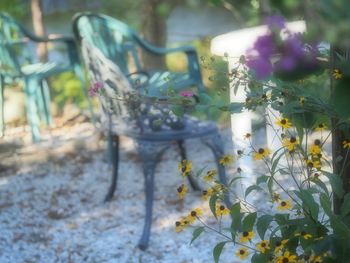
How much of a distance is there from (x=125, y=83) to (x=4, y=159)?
1740 mm

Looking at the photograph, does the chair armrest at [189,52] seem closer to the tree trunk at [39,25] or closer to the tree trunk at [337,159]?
the tree trunk at [39,25]

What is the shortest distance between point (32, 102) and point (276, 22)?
352cm

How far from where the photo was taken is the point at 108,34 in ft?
12.1

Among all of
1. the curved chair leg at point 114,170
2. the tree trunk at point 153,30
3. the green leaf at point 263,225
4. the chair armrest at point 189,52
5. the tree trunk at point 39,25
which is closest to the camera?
the green leaf at point 263,225

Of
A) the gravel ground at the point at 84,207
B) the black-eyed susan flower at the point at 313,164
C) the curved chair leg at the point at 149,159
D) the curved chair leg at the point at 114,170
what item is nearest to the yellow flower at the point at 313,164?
the black-eyed susan flower at the point at 313,164

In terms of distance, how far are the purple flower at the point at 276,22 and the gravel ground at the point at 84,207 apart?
164cm

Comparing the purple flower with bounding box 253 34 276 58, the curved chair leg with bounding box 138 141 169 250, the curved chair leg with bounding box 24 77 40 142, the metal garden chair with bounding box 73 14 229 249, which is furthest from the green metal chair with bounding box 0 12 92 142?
the purple flower with bounding box 253 34 276 58

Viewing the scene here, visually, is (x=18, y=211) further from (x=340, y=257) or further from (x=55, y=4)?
(x=55, y=4)

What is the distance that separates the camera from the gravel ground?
2.45 meters

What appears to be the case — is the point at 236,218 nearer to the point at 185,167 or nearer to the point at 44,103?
the point at 185,167

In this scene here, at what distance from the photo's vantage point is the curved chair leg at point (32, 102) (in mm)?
4000

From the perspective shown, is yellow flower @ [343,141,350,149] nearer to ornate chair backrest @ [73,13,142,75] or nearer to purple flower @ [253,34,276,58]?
purple flower @ [253,34,276,58]

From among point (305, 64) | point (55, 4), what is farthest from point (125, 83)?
point (55, 4)

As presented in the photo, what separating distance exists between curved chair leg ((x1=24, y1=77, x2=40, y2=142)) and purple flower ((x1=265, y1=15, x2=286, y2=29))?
11.2 ft
